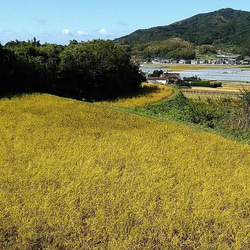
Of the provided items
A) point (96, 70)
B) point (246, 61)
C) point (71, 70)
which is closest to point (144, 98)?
point (96, 70)

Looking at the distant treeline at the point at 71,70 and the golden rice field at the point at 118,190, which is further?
the distant treeline at the point at 71,70

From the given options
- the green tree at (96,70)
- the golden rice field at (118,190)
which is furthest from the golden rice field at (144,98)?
the golden rice field at (118,190)

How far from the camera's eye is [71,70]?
691 inches

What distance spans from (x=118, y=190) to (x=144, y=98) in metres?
14.4

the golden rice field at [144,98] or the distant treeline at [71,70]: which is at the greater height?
the distant treeline at [71,70]

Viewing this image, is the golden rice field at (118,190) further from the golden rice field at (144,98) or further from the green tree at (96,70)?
the green tree at (96,70)

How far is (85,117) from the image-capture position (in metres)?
9.91

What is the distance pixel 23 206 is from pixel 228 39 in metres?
155

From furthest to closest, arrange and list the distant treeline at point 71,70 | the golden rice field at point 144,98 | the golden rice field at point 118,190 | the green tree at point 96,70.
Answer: the green tree at point 96,70 < the golden rice field at point 144,98 < the distant treeline at point 71,70 < the golden rice field at point 118,190

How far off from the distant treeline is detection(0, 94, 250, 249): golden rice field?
250 inches

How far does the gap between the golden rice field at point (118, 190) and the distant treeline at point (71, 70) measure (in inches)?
250

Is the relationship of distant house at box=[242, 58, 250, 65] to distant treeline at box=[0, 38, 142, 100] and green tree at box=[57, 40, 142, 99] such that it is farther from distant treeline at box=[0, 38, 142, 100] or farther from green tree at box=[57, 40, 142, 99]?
green tree at box=[57, 40, 142, 99]

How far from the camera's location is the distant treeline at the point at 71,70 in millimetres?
13873

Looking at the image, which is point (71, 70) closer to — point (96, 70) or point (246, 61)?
point (96, 70)
